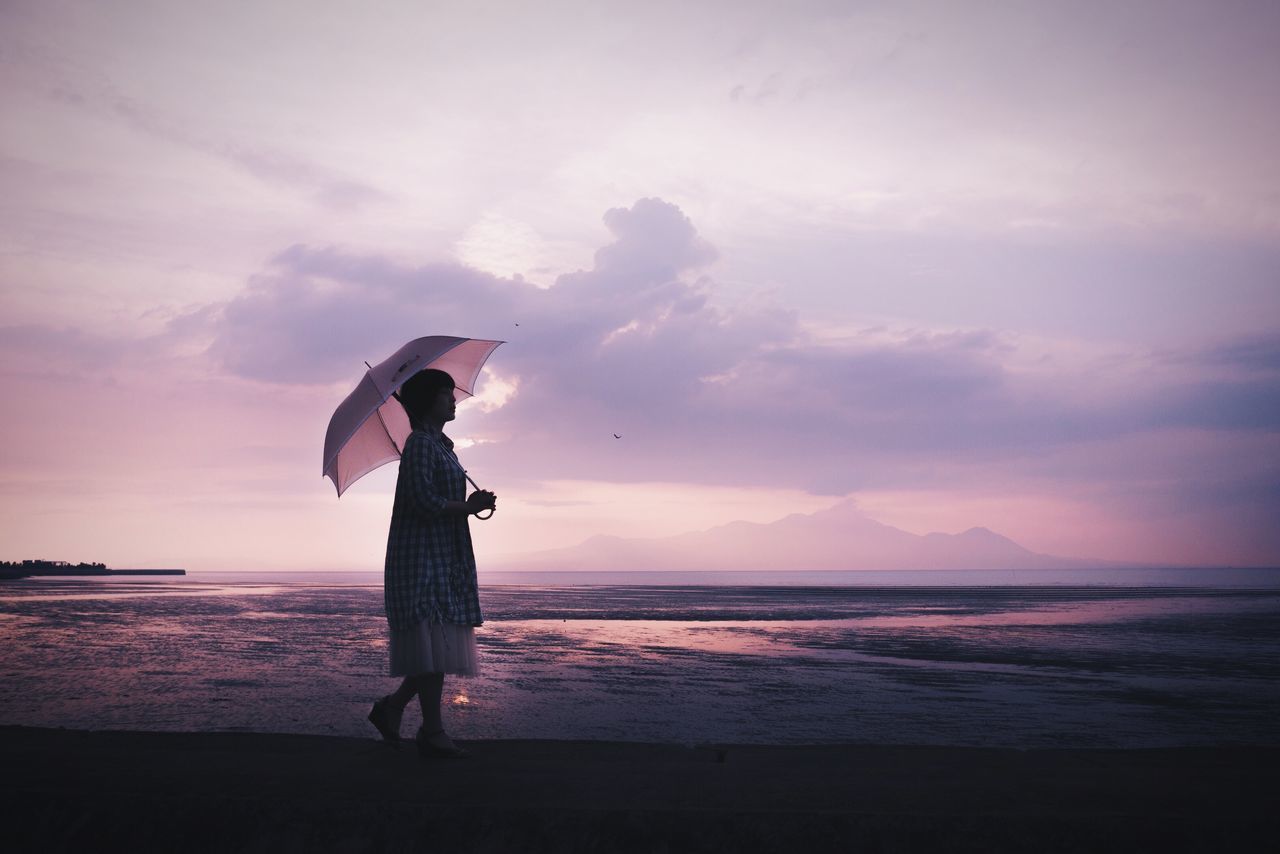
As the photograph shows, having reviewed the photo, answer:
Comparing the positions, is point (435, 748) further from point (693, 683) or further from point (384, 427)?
point (693, 683)

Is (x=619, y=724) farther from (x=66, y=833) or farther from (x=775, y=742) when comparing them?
(x=66, y=833)

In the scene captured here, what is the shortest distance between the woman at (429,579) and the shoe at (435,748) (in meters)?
0.04

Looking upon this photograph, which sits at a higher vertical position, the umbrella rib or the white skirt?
the umbrella rib

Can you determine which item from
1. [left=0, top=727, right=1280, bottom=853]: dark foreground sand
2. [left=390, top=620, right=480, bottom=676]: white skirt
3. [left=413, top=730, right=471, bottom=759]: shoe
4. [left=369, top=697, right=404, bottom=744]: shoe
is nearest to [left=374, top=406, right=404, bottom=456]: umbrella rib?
[left=390, top=620, right=480, bottom=676]: white skirt

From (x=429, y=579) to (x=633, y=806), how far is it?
2.12 m

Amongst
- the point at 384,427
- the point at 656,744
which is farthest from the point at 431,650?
the point at 384,427

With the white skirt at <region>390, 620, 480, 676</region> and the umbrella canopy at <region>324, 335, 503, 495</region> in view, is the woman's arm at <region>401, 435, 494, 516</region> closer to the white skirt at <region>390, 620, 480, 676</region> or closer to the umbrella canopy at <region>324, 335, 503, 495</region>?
the umbrella canopy at <region>324, 335, 503, 495</region>

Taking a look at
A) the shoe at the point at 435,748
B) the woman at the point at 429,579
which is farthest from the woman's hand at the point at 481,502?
the shoe at the point at 435,748

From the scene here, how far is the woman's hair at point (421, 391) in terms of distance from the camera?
17.3 ft

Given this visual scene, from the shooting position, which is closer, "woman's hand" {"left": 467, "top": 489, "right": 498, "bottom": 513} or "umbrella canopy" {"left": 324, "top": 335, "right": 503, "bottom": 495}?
"woman's hand" {"left": 467, "top": 489, "right": 498, "bottom": 513}

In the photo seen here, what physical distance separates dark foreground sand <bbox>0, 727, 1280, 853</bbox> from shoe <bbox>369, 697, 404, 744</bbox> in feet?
2.82

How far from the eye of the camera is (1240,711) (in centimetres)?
838

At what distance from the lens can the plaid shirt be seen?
4.89 m

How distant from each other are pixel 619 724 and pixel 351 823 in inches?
171
